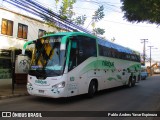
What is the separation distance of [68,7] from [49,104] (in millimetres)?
12859

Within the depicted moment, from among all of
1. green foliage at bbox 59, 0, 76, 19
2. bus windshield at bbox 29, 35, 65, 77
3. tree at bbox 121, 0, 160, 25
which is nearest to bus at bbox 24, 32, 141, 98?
bus windshield at bbox 29, 35, 65, 77

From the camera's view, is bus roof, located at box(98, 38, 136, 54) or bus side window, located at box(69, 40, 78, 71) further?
bus roof, located at box(98, 38, 136, 54)

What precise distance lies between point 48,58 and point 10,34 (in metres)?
10.7

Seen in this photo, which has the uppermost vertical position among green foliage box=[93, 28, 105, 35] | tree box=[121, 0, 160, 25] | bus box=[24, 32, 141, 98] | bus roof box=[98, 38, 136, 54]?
green foliage box=[93, 28, 105, 35]

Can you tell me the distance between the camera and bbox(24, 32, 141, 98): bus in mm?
11688

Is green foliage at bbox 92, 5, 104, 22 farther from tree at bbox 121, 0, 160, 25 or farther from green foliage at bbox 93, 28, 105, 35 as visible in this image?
tree at bbox 121, 0, 160, 25

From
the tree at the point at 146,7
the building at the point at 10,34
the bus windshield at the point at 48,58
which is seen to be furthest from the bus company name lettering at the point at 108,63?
the building at the point at 10,34

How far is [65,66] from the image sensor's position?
11.7 metres

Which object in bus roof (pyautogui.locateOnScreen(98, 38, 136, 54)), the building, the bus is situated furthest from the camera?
the building

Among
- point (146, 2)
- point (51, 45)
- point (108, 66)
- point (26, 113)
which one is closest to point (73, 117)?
point (26, 113)

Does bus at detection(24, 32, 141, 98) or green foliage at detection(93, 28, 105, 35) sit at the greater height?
green foliage at detection(93, 28, 105, 35)

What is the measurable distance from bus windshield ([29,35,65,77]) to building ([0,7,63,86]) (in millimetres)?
8761

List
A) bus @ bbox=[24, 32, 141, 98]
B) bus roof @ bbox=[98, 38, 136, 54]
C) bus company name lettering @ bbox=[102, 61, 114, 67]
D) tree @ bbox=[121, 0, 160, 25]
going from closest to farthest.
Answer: tree @ bbox=[121, 0, 160, 25], bus @ bbox=[24, 32, 141, 98], bus company name lettering @ bbox=[102, 61, 114, 67], bus roof @ bbox=[98, 38, 136, 54]

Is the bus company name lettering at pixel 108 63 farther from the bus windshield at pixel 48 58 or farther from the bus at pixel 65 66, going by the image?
the bus windshield at pixel 48 58
